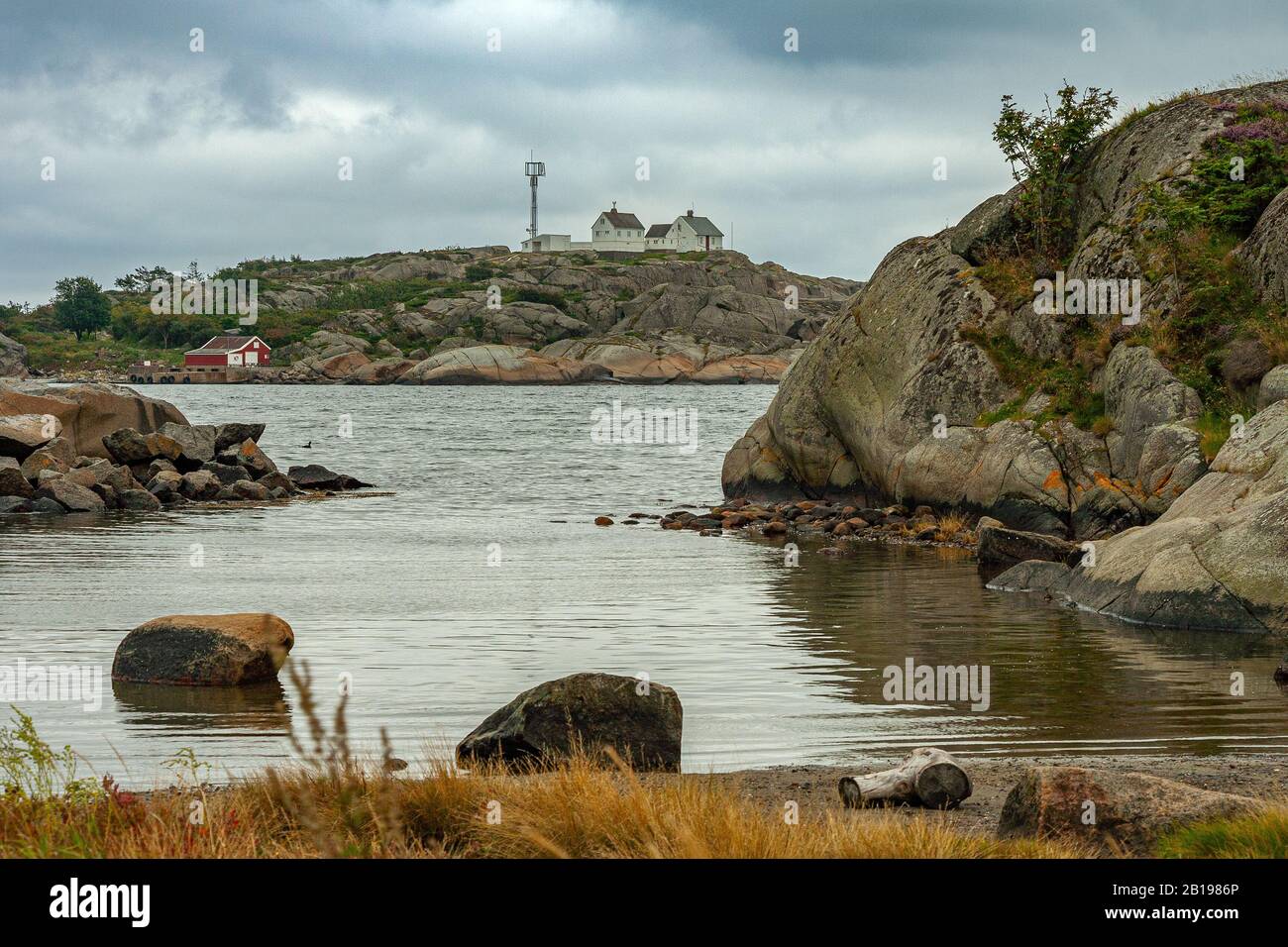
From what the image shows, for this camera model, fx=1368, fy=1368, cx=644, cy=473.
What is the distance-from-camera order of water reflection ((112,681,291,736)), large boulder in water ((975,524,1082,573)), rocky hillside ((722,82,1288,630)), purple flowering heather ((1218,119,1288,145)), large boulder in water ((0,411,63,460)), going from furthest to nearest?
large boulder in water ((0,411,63,460))
purple flowering heather ((1218,119,1288,145))
large boulder in water ((975,524,1082,573))
rocky hillside ((722,82,1288,630))
water reflection ((112,681,291,736))

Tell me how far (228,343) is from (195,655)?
167424 millimetres

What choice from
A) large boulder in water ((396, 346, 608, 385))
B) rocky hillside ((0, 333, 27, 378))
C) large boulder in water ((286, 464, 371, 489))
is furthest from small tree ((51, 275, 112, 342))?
large boulder in water ((286, 464, 371, 489))

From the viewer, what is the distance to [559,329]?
168 metres

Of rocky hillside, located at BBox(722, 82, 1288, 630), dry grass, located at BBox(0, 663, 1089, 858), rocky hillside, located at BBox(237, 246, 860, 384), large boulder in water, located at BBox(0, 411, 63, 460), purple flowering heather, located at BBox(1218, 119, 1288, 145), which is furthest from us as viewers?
rocky hillside, located at BBox(237, 246, 860, 384)

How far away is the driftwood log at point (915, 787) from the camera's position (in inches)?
390

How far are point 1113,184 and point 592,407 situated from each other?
83.5m

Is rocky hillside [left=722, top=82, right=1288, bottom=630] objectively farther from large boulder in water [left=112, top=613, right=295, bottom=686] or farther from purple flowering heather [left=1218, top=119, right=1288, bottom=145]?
large boulder in water [left=112, top=613, right=295, bottom=686]

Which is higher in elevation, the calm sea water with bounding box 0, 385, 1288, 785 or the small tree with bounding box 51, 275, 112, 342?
the small tree with bounding box 51, 275, 112, 342

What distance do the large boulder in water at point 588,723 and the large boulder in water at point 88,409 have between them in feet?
120

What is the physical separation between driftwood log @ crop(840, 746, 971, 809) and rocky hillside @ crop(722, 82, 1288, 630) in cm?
1028

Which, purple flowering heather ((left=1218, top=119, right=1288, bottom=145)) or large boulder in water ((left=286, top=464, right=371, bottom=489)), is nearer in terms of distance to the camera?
purple flowering heather ((left=1218, top=119, right=1288, bottom=145))

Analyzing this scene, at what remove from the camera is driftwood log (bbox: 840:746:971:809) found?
32.5ft

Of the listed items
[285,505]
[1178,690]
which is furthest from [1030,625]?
[285,505]

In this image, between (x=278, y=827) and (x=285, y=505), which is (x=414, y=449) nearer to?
(x=285, y=505)
